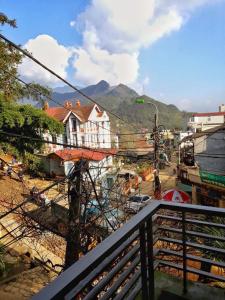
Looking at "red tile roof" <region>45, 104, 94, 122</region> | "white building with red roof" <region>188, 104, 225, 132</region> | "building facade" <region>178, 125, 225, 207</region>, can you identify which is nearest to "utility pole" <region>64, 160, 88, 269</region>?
"building facade" <region>178, 125, 225, 207</region>

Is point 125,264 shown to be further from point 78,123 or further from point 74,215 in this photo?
point 78,123

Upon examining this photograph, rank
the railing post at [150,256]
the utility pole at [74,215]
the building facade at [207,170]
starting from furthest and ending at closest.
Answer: the building facade at [207,170], the utility pole at [74,215], the railing post at [150,256]

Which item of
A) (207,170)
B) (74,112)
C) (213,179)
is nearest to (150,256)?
→ (213,179)

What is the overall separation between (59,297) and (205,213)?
153cm

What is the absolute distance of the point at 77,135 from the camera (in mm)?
38688

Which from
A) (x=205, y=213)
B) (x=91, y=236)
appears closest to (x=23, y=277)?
(x=91, y=236)

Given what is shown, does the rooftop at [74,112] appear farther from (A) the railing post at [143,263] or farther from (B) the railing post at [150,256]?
(A) the railing post at [143,263]

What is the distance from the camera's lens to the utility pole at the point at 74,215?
602cm

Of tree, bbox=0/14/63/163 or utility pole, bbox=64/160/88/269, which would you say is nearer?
utility pole, bbox=64/160/88/269

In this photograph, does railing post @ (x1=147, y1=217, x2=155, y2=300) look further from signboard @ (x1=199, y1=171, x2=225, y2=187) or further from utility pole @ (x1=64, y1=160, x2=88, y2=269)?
signboard @ (x1=199, y1=171, x2=225, y2=187)

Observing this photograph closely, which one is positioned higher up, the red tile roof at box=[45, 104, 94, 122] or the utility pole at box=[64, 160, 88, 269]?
the red tile roof at box=[45, 104, 94, 122]

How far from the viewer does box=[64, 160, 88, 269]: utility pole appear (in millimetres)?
6023

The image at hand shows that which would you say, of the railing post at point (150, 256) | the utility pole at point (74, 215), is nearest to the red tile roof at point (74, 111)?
the utility pole at point (74, 215)

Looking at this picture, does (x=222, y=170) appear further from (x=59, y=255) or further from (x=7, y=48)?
(x=7, y=48)
